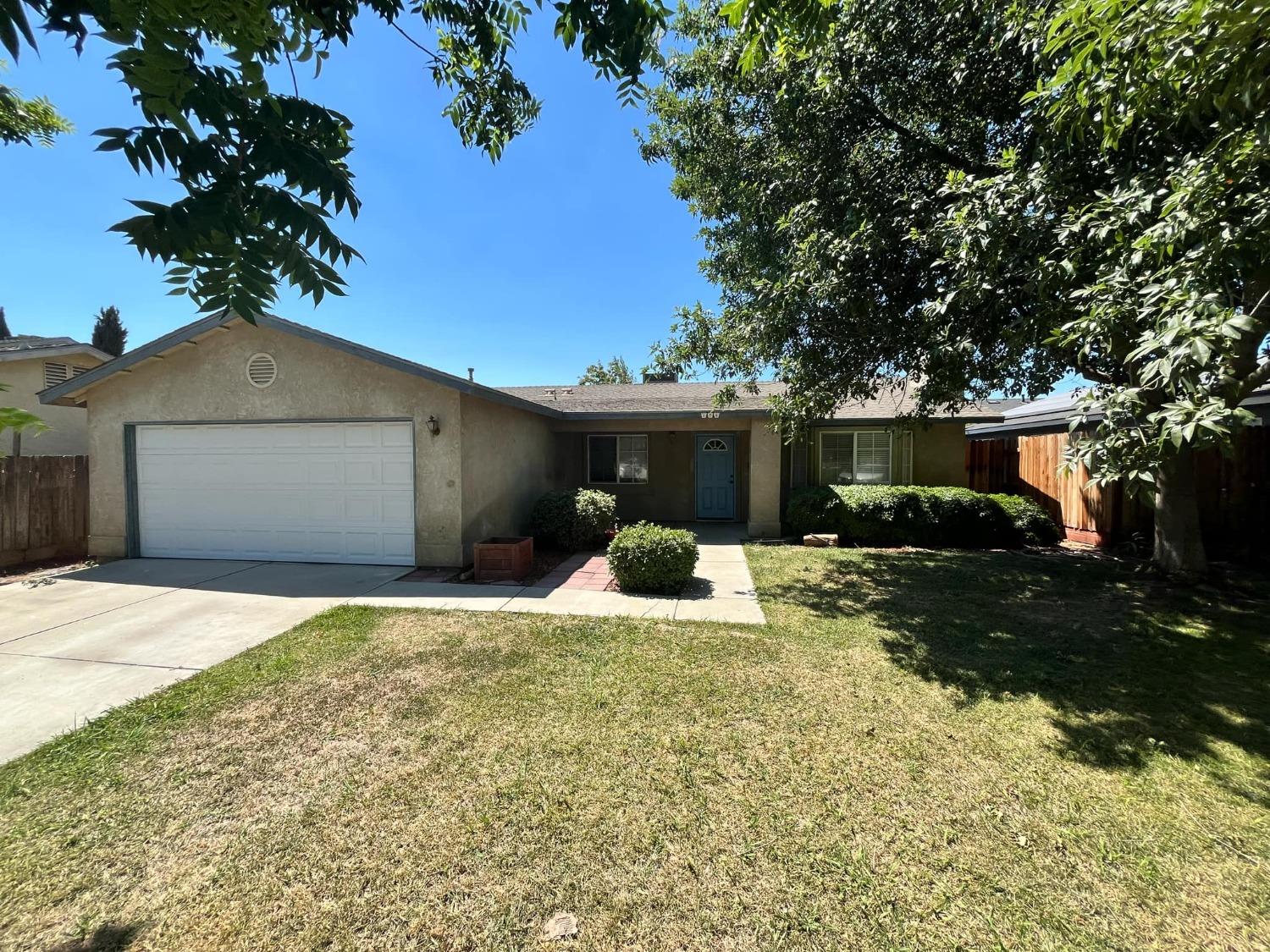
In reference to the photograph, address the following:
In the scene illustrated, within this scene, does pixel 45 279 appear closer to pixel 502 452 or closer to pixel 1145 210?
pixel 1145 210

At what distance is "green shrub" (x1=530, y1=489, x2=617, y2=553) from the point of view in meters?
9.60

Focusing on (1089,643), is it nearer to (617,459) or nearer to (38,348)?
(617,459)

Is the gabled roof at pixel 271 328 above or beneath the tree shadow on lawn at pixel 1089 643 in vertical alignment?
above

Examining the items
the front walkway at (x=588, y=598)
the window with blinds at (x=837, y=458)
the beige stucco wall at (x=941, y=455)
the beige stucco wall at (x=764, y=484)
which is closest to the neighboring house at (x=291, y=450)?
the beige stucco wall at (x=764, y=484)

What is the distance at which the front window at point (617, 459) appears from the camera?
13.3 meters

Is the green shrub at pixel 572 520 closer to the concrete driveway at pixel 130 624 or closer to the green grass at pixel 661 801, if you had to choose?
the concrete driveway at pixel 130 624

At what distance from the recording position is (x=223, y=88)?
1593 millimetres

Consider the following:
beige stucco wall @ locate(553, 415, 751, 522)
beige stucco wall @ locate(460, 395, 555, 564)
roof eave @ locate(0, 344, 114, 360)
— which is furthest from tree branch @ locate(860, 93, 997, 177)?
roof eave @ locate(0, 344, 114, 360)

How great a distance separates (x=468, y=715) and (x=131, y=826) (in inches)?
68.3

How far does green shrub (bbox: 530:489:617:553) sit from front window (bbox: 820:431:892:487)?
5.77 meters

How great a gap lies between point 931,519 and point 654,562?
21.9 ft

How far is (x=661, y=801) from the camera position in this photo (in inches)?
109

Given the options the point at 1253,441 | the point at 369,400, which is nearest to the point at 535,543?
the point at 369,400

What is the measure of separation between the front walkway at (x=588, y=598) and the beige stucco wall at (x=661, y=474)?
17.1 ft
